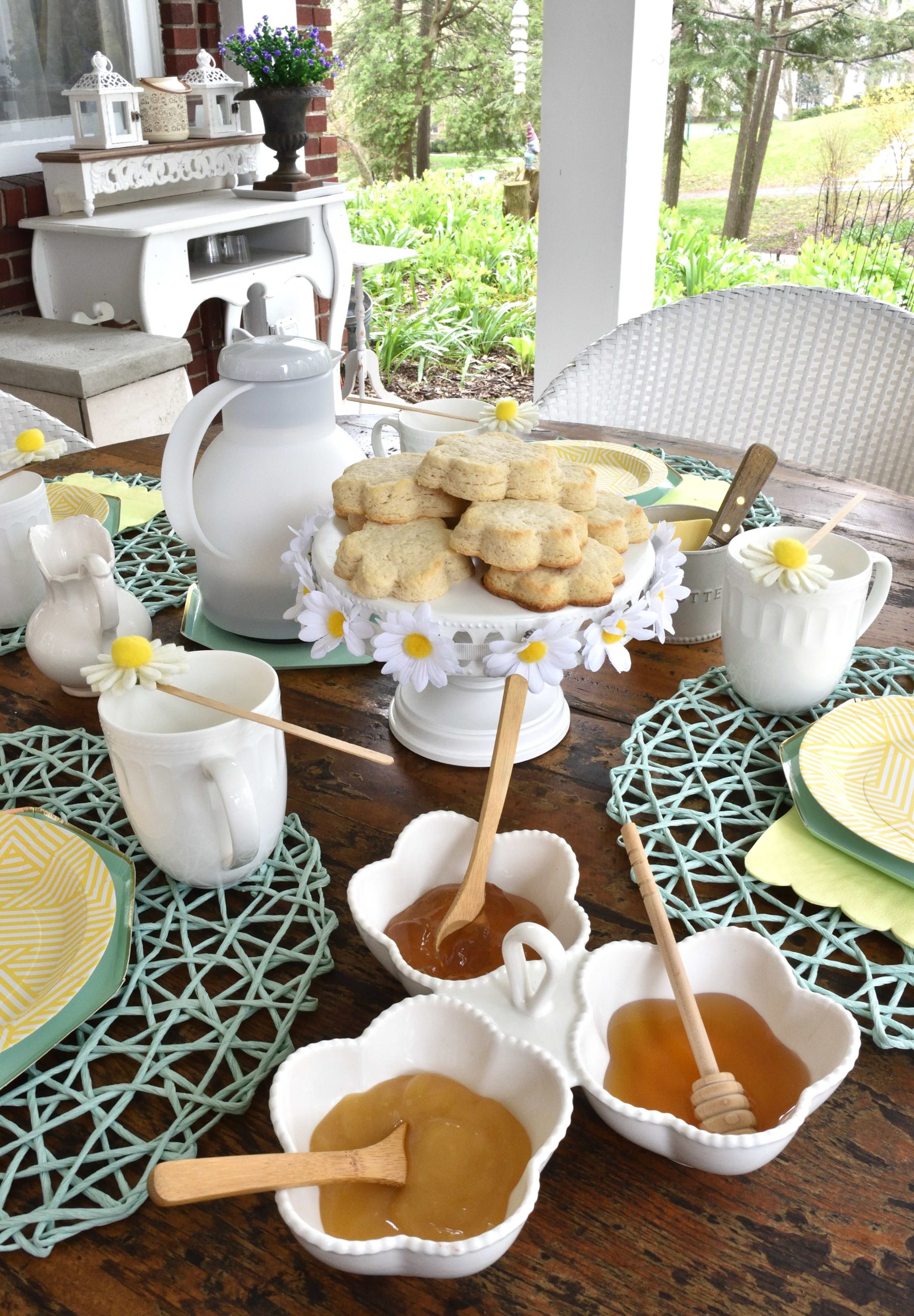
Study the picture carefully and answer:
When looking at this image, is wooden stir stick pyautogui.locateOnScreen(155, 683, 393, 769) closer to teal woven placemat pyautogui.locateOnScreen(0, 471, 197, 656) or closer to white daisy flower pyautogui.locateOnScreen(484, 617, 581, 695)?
white daisy flower pyautogui.locateOnScreen(484, 617, 581, 695)

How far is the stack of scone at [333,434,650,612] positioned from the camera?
0.66 metres

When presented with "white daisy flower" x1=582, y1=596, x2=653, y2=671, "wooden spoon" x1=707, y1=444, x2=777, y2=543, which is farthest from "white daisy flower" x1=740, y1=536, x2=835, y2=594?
"wooden spoon" x1=707, y1=444, x2=777, y2=543

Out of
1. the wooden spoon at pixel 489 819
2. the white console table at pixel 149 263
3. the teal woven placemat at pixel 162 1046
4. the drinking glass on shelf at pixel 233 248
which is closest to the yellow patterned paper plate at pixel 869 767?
the wooden spoon at pixel 489 819

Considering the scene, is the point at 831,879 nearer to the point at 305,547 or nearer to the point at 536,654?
the point at 536,654

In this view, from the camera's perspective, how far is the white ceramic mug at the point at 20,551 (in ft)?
2.94

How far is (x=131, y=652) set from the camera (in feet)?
1.98

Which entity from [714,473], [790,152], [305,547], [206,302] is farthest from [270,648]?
[790,152]

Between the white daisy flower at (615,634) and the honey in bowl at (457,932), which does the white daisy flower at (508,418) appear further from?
the honey in bowl at (457,932)

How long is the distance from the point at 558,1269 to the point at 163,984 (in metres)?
0.26

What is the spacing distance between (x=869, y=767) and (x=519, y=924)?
0.33 meters

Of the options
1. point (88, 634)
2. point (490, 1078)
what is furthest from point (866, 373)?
point (490, 1078)

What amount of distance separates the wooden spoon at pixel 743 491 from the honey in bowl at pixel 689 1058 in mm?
524

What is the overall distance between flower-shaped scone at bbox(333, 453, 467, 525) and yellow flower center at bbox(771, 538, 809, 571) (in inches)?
8.8

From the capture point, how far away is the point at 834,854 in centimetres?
64
